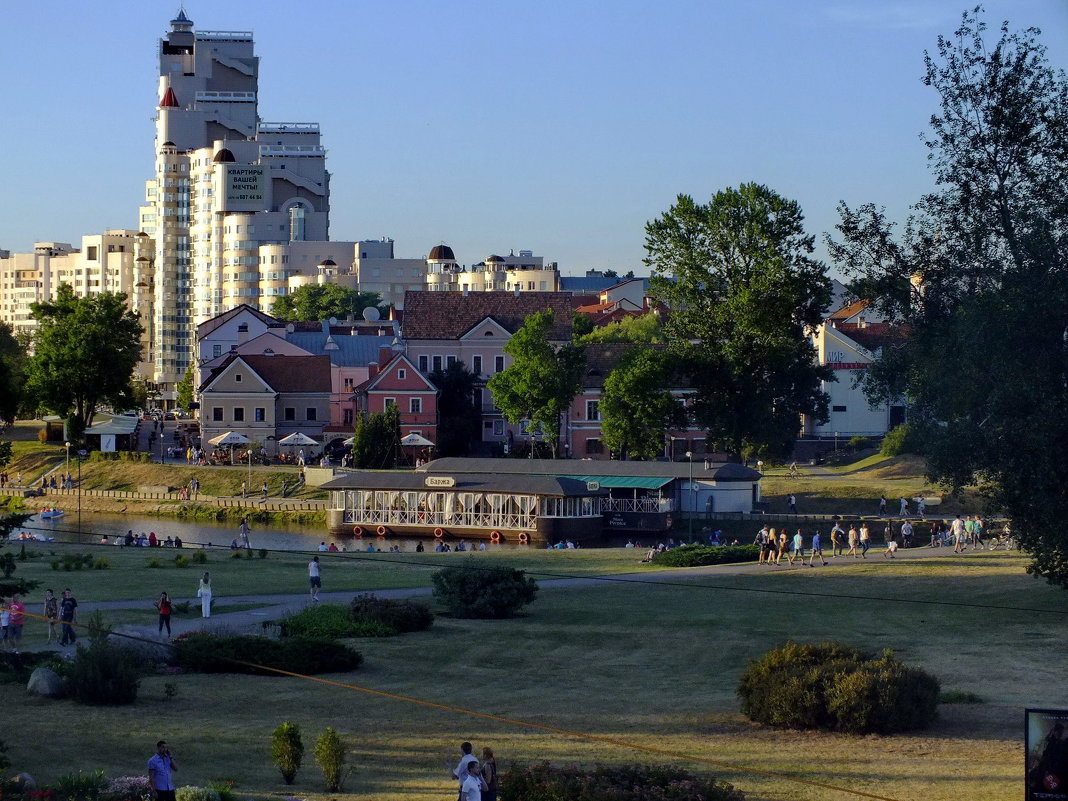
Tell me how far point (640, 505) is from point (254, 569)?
94.2 ft

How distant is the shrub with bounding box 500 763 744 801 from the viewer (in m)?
19.3

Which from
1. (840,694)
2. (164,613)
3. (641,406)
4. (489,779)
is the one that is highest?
(641,406)

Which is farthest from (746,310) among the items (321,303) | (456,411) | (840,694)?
(321,303)

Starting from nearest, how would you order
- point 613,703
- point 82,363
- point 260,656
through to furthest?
1. point 613,703
2. point 260,656
3. point 82,363

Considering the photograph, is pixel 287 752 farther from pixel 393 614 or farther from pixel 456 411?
pixel 456 411

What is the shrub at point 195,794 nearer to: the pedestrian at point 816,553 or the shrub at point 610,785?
the shrub at point 610,785

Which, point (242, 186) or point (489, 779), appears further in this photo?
point (242, 186)

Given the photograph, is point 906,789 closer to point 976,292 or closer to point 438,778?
point 438,778

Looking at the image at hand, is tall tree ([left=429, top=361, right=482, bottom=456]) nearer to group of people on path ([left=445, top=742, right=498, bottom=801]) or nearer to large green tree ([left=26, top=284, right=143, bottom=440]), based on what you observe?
large green tree ([left=26, top=284, right=143, bottom=440])

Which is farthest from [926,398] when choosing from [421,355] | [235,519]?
[421,355]

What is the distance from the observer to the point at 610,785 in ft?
64.8

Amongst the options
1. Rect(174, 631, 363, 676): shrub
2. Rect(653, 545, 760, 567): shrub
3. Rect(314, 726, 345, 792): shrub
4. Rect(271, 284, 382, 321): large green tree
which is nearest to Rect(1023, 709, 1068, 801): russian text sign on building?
Rect(314, 726, 345, 792): shrub

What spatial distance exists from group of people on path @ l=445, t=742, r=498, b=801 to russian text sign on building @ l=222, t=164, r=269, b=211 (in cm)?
18068

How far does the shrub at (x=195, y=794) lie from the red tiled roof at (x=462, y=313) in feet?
282
